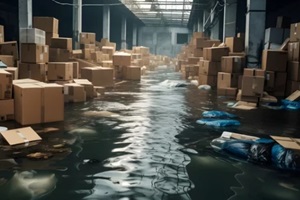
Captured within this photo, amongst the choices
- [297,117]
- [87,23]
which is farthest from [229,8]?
[87,23]

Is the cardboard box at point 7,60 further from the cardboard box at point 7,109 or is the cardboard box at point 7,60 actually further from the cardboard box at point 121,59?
the cardboard box at point 121,59

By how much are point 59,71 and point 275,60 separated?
5283 mm

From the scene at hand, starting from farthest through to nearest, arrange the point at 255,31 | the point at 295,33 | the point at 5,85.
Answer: the point at 255,31, the point at 295,33, the point at 5,85

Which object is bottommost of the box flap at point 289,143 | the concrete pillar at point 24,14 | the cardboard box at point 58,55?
the box flap at point 289,143

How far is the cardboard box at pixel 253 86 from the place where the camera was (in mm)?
7387

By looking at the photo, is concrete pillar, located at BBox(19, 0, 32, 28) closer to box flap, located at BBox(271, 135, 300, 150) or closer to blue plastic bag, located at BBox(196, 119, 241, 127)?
blue plastic bag, located at BBox(196, 119, 241, 127)

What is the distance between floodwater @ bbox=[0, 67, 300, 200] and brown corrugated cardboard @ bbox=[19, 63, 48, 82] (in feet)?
8.06

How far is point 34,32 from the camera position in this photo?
25.9ft

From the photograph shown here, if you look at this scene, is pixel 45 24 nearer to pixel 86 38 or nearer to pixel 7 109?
pixel 86 38

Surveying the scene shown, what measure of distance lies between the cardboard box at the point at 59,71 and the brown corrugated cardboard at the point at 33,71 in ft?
0.50

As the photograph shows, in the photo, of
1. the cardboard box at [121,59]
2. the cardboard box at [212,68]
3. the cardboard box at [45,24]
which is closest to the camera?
the cardboard box at [45,24]

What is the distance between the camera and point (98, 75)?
32.5ft

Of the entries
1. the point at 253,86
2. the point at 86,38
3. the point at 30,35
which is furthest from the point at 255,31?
the point at 86,38

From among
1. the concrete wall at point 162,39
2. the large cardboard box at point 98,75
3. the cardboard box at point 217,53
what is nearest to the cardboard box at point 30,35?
the large cardboard box at point 98,75
